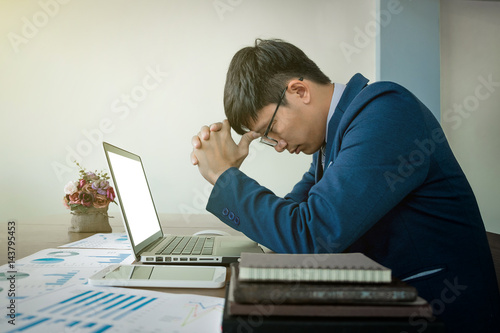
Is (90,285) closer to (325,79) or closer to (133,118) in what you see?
(325,79)

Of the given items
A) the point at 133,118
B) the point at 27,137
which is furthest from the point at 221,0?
the point at 27,137

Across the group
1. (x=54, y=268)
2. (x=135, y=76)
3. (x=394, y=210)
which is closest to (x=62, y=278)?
(x=54, y=268)

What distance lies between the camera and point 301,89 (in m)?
1.06

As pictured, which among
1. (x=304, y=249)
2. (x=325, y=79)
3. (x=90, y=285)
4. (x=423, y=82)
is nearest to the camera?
(x=90, y=285)

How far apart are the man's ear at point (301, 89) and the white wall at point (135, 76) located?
2.12 metres

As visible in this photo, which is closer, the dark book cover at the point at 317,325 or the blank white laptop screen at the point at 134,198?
the dark book cover at the point at 317,325

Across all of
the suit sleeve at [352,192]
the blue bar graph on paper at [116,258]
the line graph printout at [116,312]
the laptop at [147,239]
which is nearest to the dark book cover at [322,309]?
the line graph printout at [116,312]

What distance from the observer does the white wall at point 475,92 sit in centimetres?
291

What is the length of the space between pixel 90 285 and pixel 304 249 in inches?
15.8

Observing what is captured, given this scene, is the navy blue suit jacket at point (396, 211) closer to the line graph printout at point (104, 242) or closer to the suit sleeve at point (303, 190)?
the line graph printout at point (104, 242)

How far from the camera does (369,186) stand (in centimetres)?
70

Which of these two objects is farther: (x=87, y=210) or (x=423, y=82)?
(x=423, y=82)

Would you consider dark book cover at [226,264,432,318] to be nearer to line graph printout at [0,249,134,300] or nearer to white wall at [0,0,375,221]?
line graph printout at [0,249,134,300]

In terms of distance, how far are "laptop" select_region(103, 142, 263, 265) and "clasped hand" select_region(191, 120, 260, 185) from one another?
19cm
